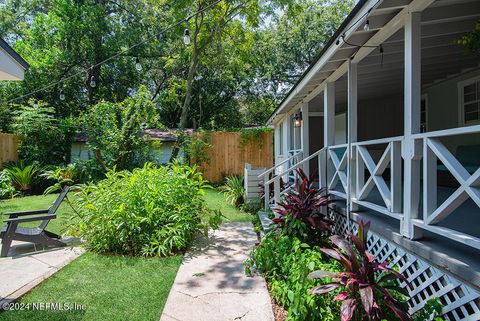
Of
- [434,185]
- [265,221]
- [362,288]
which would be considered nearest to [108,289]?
[362,288]

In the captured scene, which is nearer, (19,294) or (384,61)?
(19,294)

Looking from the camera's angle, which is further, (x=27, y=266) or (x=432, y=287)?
(x=27, y=266)

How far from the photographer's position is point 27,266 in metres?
4.05

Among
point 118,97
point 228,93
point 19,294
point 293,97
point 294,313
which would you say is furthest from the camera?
point 228,93

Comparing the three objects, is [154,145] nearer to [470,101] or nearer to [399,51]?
[399,51]

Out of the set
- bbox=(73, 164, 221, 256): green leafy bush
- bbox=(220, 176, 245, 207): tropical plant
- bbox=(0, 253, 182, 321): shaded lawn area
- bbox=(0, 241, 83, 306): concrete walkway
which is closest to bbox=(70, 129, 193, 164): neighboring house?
bbox=(220, 176, 245, 207): tropical plant

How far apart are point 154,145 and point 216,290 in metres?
9.46

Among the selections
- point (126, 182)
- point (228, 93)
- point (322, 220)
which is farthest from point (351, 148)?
point (228, 93)

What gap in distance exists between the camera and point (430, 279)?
2.32 metres

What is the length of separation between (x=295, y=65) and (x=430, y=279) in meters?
20.1

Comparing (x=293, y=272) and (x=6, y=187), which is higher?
(x=6, y=187)

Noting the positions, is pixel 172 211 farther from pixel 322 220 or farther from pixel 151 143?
pixel 151 143

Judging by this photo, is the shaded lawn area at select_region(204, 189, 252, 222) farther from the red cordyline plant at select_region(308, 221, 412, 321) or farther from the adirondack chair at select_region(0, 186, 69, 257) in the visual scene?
the red cordyline plant at select_region(308, 221, 412, 321)

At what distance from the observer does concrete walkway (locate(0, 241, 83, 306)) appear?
3343 mm
